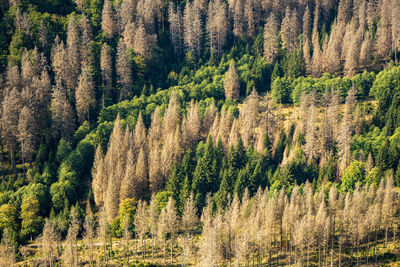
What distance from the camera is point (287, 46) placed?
155500 millimetres

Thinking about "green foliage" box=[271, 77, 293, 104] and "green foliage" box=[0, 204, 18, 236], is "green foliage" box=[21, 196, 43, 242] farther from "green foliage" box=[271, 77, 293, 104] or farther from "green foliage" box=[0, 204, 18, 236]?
"green foliage" box=[271, 77, 293, 104]

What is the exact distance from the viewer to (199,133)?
122062mm

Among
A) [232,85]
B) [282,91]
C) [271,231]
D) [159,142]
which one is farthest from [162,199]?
[282,91]

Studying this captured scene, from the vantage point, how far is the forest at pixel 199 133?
87938mm

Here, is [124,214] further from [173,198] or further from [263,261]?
[263,261]

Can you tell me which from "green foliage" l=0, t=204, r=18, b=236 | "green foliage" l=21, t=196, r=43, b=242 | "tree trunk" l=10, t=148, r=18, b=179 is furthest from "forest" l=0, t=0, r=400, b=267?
"tree trunk" l=10, t=148, r=18, b=179

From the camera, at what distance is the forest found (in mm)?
87938

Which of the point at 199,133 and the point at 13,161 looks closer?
the point at 13,161

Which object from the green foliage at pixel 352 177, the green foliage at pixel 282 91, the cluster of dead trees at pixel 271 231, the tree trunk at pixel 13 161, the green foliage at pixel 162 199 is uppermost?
the green foliage at pixel 282 91

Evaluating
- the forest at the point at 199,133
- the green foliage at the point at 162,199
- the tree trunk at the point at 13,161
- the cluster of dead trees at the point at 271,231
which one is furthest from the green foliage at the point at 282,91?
the tree trunk at the point at 13,161

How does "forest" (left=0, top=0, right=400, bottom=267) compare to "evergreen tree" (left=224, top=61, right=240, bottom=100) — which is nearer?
"forest" (left=0, top=0, right=400, bottom=267)

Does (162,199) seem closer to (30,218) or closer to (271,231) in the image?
(271,231)

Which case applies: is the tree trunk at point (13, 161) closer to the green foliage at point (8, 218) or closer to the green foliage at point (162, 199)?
the green foliage at point (8, 218)

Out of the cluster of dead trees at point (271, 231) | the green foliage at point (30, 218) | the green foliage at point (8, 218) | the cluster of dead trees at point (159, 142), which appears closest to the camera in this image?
the cluster of dead trees at point (271, 231)
